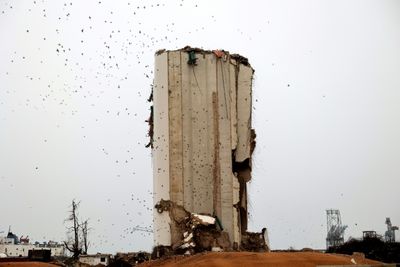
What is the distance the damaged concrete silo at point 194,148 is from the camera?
2303 cm

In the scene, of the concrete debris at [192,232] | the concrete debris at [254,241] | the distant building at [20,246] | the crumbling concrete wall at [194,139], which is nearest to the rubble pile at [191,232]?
the concrete debris at [192,232]

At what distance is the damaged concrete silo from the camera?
23031 millimetres

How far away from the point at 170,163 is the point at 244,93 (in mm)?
4481

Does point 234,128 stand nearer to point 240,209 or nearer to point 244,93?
point 244,93

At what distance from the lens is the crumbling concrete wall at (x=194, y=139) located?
75.9ft

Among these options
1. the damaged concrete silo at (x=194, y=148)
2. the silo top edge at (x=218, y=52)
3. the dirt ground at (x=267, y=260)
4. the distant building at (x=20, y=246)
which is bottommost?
the distant building at (x=20, y=246)

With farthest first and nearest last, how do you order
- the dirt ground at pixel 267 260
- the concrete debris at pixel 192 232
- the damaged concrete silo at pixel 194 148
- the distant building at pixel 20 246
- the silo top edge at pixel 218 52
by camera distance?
the distant building at pixel 20 246 < the silo top edge at pixel 218 52 < the damaged concrete silo at pixel 194 148 < the concrete debris at pixel 192 232 < the dirt ground at pixel 267 260

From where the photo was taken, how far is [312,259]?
47.0 feet

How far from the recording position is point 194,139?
23375 mm

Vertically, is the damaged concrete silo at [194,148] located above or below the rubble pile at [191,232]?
above

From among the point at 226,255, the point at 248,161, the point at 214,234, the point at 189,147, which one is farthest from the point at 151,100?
the point at 226,255

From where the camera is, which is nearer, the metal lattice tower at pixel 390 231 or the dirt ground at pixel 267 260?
the dirt ground at pixel 267 260

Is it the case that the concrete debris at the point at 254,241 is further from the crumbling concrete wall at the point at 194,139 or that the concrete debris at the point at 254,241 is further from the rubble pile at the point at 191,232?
the rubble pile at the point at 191,232

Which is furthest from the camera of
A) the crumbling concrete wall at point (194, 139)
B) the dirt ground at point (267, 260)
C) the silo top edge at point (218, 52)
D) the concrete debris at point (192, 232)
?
the silo top edge at point (218, 52)
